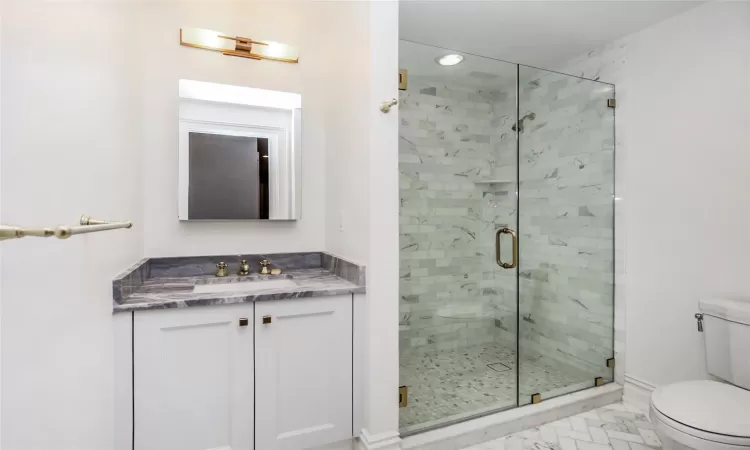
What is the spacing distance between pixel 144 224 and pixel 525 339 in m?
2.40

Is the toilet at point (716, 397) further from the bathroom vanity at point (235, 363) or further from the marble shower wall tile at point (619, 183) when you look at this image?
the bathroom vanity at point (235, 363)

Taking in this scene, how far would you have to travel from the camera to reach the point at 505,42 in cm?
247

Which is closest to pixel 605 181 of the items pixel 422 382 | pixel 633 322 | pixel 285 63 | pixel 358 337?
pixel 633 322

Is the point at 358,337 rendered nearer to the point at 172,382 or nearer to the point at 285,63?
the point at 172,382

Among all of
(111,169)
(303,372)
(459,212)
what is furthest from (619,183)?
(111,169)

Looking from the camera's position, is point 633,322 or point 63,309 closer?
point 63,309

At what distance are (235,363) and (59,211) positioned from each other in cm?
89

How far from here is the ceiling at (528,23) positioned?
2023mm

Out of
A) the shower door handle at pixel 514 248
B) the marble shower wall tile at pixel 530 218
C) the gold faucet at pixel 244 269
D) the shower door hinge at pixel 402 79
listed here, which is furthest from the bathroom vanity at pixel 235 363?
the shower door handle at pixel 514 248

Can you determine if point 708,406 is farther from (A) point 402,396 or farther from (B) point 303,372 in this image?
(B) point 303,372

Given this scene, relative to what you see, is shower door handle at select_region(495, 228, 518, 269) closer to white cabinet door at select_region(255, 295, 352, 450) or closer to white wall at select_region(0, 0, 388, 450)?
white wall at select_region(0, 0, 388, 450)

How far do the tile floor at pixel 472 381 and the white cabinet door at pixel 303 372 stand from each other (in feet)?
1.13

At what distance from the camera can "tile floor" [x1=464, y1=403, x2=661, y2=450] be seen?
1924mm

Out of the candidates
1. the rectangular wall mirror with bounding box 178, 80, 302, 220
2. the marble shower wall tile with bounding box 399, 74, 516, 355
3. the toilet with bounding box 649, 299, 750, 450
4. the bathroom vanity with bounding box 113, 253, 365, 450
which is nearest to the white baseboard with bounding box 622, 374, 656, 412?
the toilet with bounding box 649, 299, 750, 450
